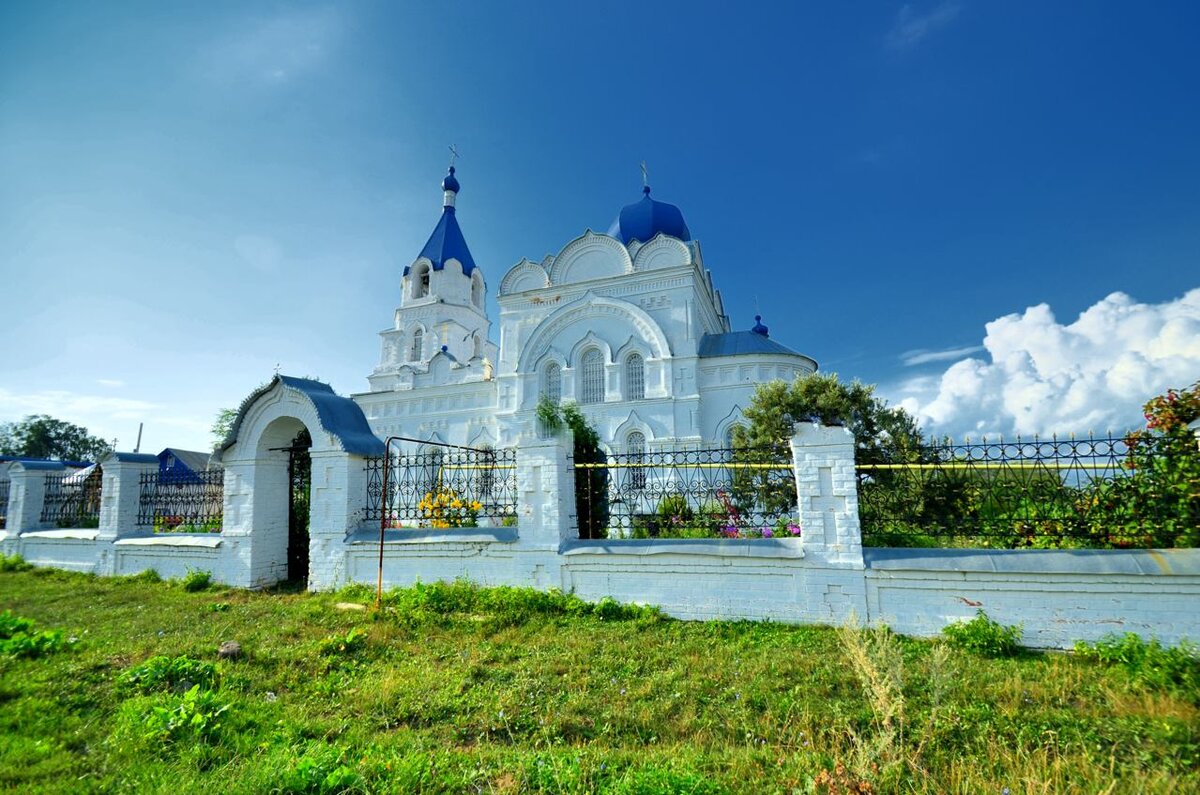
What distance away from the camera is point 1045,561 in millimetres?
4574

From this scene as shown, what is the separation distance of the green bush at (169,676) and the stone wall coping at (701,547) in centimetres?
326

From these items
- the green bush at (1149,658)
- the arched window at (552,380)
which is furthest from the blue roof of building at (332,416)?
the arched window at (552,380)

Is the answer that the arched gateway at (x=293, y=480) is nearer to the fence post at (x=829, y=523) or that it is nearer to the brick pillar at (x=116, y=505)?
the brick pillar at (x=116, y=505)

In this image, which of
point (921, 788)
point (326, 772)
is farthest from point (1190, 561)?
point (326, 772)

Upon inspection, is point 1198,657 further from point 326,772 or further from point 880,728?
point 326,772

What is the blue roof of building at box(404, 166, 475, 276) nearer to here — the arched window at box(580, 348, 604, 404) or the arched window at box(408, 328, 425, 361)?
the arched window at box(408, 328, 425, 361)

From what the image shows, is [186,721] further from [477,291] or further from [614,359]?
[477,291]

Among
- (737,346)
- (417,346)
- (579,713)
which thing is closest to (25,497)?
(579,713)

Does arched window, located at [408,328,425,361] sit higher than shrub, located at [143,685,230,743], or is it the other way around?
arched window, located at [408,328,425,361]

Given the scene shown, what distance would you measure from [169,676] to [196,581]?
4.69 meters

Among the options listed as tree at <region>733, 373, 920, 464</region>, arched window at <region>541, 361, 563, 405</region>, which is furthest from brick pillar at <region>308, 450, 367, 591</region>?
arched window at <region>541, 361, 563, 405</region>

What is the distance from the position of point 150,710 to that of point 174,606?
4.22m

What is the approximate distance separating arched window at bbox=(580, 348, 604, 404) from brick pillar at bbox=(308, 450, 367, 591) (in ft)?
42.5

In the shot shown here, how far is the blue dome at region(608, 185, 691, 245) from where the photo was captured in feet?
73.4
